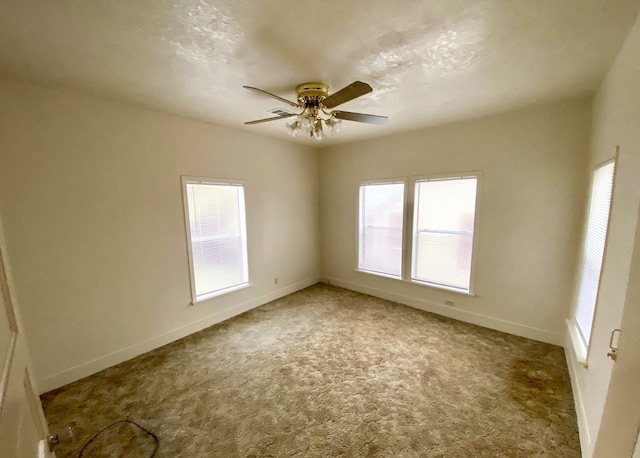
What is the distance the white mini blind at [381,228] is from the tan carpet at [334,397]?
1178mm

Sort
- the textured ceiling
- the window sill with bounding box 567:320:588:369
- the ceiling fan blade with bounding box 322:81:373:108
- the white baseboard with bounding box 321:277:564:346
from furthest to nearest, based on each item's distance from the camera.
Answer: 1. the white baseboard with bounding box 321:277:564:346
2. the window sill with bounding box 567:320:588:369
3. the ceiling fan blade with bounding box 322:81:373:108
4. the textured ceiling

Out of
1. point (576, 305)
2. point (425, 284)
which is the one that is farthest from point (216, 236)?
point (576, 305)

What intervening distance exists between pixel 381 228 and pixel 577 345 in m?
2.59

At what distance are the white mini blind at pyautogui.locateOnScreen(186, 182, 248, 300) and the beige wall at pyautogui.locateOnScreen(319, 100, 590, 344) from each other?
2.48 m

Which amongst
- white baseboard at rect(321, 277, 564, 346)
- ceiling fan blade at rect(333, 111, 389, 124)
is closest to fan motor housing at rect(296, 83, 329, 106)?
ceiling fan blade at rect(333, 111, 389, 124)

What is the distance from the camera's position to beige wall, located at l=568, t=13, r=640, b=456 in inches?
53.9

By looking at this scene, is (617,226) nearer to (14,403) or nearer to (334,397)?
(334,397)

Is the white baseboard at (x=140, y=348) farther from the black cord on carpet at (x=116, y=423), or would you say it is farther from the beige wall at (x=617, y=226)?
the beige wall at (x=617, y=226)

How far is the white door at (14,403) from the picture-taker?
0.55 m

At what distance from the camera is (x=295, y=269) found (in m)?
4.65

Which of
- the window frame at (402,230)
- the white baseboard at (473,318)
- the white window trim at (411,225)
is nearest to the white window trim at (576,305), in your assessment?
the white baseboard at (473,318)

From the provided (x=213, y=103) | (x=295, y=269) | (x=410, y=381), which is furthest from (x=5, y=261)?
(x=295, y=269)

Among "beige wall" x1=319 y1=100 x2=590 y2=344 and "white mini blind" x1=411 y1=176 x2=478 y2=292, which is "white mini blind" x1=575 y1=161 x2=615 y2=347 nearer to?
"beige wall" x1=319 y1=100 x2=590 y2=344

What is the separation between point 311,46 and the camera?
1.65 metres
